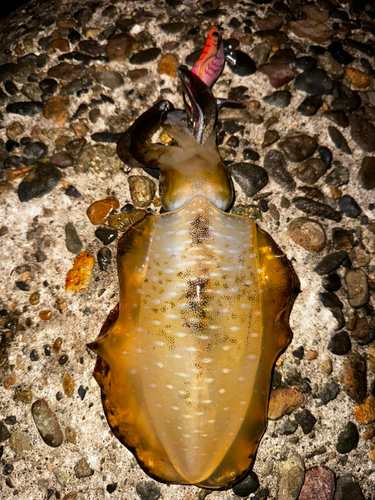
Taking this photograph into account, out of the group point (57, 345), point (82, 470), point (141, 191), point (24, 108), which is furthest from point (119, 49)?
point (82, 470)

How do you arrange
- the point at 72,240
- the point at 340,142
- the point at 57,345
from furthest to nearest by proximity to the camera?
the point at 340,142
the point at 72,240
the point at 57,345

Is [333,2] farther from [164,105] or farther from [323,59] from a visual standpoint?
[164,105]

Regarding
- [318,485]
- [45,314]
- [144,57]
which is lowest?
[318,485]

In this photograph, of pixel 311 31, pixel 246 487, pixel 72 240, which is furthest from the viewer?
pixel 311 31

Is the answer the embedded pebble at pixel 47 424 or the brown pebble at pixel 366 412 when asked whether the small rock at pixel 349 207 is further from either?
the embedded pebble at pixel 47 424

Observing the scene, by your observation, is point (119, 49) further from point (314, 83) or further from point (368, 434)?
point (368, 434)

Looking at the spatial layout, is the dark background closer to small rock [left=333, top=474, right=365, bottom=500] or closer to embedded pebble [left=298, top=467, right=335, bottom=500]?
embedded pebble [left=298, top=467, right=335, bottom=500]

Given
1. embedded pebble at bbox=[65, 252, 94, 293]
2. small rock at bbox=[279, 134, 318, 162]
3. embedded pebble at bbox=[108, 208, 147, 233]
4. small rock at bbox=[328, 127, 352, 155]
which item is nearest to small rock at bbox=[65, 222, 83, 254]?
embedded pebble at bbox=[65, 252, 94, 293]

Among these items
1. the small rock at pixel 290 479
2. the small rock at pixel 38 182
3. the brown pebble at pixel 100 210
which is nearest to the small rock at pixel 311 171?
the brown pebble at pixel 100 210
